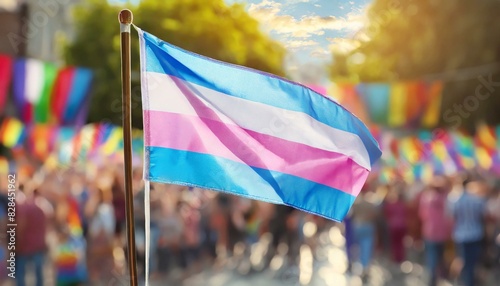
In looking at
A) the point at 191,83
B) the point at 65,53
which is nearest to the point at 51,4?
the point at 65,53

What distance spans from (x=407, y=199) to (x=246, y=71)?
6809 millimetres

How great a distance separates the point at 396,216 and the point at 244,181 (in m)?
6.46

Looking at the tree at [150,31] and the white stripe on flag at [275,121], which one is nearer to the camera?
the white stripe on flag at [275,121]

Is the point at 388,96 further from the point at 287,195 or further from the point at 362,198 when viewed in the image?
the point at 287,195

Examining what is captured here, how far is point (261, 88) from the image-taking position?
373 centimetres

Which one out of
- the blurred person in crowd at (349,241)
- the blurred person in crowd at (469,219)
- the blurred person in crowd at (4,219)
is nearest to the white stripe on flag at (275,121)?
the blurred person in crowd at (4,219)

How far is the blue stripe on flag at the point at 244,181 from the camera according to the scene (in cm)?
362

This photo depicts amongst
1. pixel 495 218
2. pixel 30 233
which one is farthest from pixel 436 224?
pixel 30 233

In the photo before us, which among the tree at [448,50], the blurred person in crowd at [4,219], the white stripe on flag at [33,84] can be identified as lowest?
the blurred person in crowd at [4,219]

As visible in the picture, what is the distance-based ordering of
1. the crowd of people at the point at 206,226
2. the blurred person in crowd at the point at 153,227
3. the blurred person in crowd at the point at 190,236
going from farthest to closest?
the blurred person in crowd at the point at 190,236 < the blurred person in crowd at the point at 153,227 < the crowd of people at the point at 206,226

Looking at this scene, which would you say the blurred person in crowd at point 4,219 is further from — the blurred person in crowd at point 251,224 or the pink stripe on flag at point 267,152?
the pink stripe on flag at point 267,152

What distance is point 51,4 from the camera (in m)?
23.9

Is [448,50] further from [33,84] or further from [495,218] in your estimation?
[495,218]

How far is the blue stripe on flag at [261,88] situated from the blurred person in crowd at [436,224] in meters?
5.05
